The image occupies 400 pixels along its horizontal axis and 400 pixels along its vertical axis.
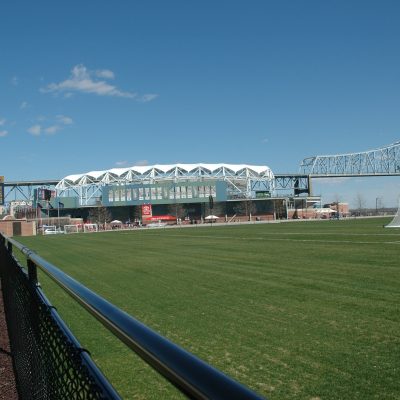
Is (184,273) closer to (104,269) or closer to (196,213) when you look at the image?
(104,269)

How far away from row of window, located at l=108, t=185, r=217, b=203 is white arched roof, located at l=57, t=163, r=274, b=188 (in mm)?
17482

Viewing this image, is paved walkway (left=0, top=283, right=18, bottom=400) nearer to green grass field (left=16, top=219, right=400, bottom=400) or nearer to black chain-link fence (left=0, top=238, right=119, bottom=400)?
black chain-link fence (left=0, top=238, right=119, bottom=400)

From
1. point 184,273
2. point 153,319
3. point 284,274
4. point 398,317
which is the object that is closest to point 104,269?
point 184,273

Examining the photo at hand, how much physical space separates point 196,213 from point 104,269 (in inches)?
4985

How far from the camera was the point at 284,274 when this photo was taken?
1385 centimetres

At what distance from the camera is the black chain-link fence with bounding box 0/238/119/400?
2014mm

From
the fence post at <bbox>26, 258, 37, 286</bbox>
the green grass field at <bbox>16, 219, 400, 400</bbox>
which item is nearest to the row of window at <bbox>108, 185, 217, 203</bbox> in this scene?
the green grass field at <bbox>16, 219, 400, 400</bbox>

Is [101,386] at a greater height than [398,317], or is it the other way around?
[101,386]

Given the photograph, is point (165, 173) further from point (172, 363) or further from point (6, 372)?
point (172, 363)

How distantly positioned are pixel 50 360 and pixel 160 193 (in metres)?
138

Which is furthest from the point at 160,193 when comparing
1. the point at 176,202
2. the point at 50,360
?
the point at 50,360

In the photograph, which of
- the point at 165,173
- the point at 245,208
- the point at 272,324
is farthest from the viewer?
the point at 165,173

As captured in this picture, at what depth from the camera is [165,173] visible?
164750mm

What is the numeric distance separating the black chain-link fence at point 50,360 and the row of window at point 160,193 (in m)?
135
